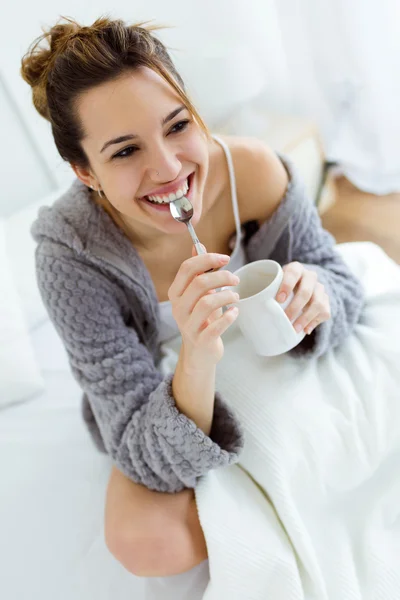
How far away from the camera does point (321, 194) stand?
180 centimetres

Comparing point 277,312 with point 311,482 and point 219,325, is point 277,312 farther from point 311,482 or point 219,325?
point 311,482

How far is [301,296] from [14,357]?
724 mm

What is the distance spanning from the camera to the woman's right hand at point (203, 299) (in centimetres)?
61

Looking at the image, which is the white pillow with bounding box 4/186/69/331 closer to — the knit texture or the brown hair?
the knit texture

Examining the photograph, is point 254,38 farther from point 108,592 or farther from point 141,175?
point 108,592

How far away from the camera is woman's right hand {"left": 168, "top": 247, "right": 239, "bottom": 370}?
2.01 ft

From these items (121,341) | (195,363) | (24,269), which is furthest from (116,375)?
(24,269)

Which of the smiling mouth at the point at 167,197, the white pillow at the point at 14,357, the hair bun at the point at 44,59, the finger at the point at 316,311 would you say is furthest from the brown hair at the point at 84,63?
the white pillow at the point at 14,357

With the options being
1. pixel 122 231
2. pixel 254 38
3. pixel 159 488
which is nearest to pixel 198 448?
pixel 159 488

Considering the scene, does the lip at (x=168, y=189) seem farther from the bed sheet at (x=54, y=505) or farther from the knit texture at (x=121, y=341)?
the bed sheet at (x=54, y=505)

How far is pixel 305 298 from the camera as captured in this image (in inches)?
31.1

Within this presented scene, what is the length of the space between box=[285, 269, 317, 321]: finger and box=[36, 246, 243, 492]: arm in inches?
7.7

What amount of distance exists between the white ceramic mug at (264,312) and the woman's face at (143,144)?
0.44 feet

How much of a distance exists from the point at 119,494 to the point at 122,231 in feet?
1.50
